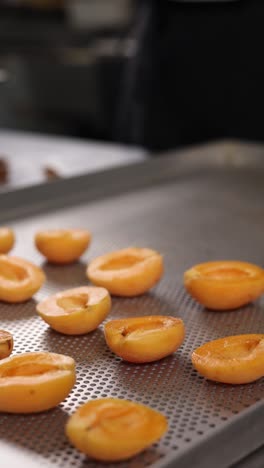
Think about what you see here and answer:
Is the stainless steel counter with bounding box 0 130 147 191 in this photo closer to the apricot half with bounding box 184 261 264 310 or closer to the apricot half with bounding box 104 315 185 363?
the apricot half with bounding box 184 261 264 310

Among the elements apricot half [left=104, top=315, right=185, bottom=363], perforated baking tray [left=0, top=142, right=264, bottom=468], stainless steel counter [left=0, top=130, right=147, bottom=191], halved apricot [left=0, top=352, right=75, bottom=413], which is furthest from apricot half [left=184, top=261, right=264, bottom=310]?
stainless steel counter [left=0, top=130, right=147, bottom=191]

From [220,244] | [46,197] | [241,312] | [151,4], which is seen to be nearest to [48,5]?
[151,4]

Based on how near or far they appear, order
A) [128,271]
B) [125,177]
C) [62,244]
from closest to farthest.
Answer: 1. [128,271]
2. [62,244]
3. [125,177]

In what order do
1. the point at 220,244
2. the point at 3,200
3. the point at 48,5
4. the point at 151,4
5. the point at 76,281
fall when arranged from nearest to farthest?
1. the point at 76,281
2. the point at 220,244
3. the point at 3,200
4. the point at 151,4
5. the point at 48,5

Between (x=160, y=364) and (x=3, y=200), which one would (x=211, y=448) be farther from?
(x=3, y=200)

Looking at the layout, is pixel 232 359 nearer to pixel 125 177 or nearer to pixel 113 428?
pixel 113 428

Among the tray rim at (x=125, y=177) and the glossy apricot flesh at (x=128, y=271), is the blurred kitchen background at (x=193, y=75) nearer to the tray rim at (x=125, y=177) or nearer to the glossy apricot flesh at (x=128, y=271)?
the tray rim at (x=125, y=177)

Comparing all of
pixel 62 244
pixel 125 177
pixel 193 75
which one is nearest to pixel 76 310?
pixel 62 244

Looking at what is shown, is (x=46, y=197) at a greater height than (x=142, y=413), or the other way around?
(x=142, y=413)
